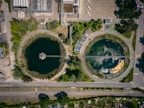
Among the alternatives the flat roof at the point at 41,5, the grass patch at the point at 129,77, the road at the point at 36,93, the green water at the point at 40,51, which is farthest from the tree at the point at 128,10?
the road at the point at 36,93

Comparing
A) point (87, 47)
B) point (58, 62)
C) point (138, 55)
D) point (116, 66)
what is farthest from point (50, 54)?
point (138, 55)

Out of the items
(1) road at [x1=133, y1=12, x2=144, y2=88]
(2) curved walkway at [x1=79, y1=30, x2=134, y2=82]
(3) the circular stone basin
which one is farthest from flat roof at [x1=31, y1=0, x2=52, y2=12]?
(1) road at [x1=133, y1=12, x2=144, y2=88]

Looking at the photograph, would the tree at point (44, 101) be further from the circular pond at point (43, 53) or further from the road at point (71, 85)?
the circular pond at point (43, 53)

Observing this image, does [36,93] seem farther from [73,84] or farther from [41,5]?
[41,5]

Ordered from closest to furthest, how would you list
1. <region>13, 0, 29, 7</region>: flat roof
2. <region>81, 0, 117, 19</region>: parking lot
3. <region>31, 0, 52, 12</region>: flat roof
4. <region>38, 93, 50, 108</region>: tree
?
<region>13, 0, 29, 7</region>: flat roof < <region>31, 0, 52, 12</region>: flat roof < <region>38, 93, 50, 108</region>: tree < <region>81, 0, 117, 19</region>: parking lot

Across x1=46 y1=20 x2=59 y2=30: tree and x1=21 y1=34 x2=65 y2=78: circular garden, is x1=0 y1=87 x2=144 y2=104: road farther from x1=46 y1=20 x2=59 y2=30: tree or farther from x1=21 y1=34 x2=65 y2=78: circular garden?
x1=46 y1=20 x2=59 y2=30: tree

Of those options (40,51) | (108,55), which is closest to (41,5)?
(40,51)
